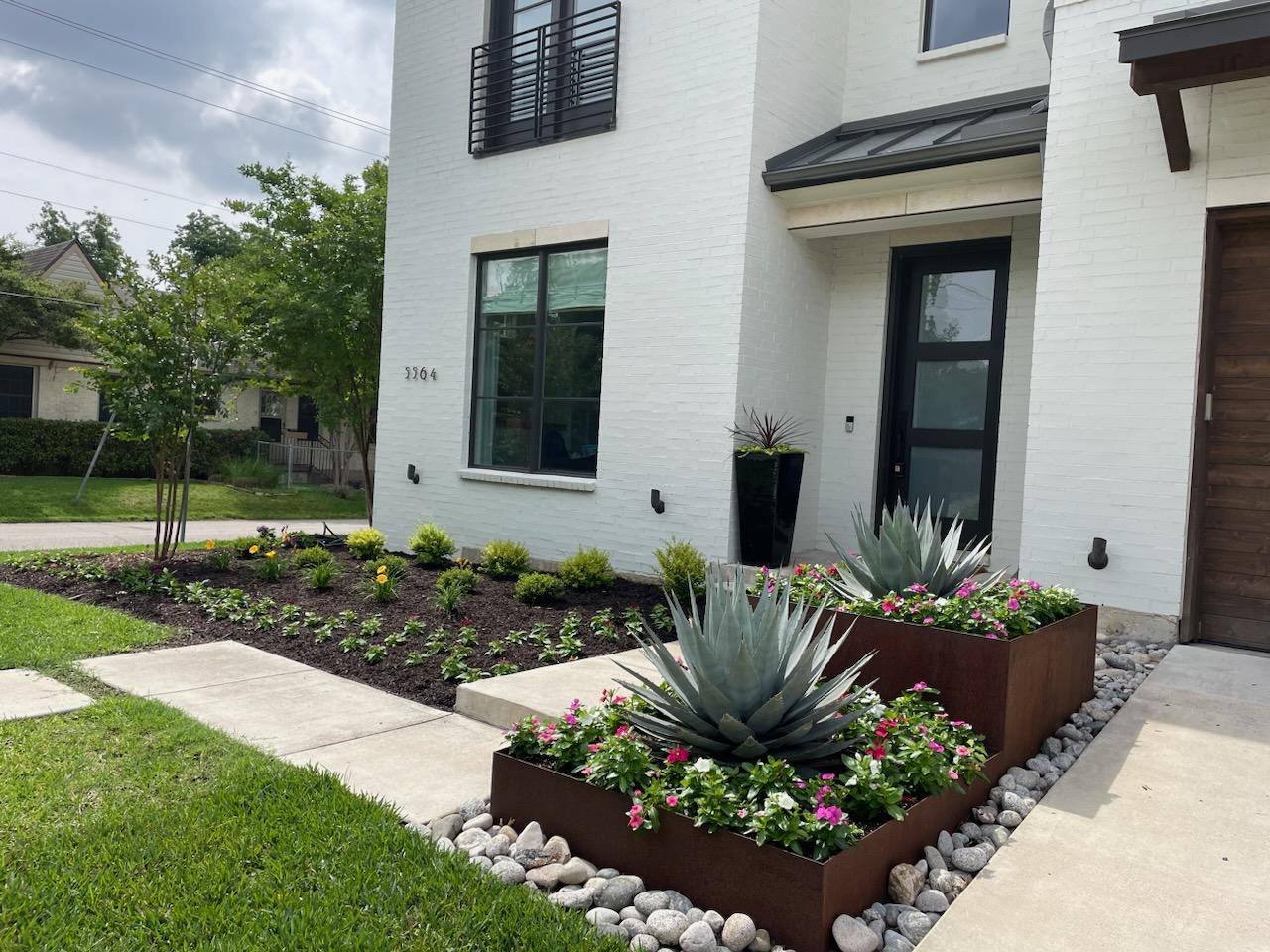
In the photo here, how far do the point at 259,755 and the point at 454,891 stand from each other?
1.38 meters

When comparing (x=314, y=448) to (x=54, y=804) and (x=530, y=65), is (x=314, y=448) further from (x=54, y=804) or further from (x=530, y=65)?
(x=54, y=804)

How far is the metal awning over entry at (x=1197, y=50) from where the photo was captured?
14.8 ft

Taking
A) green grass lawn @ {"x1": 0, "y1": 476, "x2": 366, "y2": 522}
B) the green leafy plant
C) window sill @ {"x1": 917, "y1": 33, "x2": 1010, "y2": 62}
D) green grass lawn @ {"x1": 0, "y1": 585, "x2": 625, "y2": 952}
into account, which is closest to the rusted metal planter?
green grass lawn @ {"x1": 0, "y1": 585, "x2": 625, "y2": 952}

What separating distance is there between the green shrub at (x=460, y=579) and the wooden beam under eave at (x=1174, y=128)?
17.6ft

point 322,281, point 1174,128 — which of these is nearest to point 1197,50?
point 1174,128

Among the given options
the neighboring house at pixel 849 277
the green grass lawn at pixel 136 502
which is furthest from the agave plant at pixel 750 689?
the green grass lawn at pixel 136 502

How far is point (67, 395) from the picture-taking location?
23781 millimetres

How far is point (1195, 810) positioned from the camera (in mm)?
3141

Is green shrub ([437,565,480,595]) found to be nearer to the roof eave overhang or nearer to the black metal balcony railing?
the roof eave overhang

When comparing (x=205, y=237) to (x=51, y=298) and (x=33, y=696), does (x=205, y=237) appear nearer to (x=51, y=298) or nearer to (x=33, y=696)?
(x=51, y=298)

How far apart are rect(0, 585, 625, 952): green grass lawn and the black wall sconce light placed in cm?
444

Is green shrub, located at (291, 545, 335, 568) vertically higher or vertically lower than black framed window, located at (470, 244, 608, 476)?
lower

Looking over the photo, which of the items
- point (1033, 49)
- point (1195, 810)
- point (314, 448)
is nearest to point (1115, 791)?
point (1195, 810)

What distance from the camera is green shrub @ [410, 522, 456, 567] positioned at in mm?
8562
